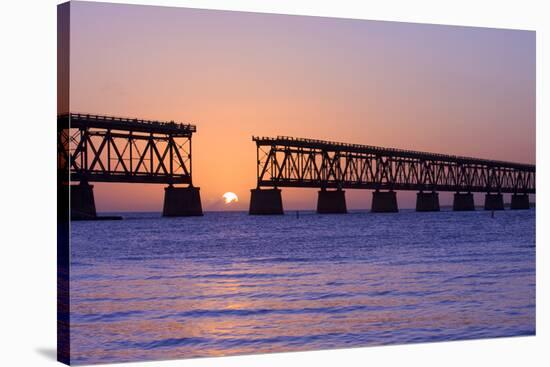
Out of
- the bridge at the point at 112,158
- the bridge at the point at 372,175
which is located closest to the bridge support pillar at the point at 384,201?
the bridge at the point at 372,175

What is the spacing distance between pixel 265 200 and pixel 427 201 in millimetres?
35582

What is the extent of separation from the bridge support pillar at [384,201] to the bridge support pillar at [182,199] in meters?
21.3

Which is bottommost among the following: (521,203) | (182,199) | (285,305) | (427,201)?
(285,305)

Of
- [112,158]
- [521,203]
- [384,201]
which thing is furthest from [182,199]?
[384,201]

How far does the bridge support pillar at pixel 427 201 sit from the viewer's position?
51.8m

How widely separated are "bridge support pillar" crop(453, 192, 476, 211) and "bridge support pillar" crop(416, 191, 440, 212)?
4.19ft

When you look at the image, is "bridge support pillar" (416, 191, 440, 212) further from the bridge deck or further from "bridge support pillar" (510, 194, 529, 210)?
the bridge deck

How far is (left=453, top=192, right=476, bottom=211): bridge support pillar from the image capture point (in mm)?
57728

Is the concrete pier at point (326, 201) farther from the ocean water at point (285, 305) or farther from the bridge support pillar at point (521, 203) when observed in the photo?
the bridge support pillar at point (521, 203)

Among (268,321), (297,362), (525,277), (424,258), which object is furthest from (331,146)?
(297,362)

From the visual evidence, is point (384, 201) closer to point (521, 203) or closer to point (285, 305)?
point (521, 203)

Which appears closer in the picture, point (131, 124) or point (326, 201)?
point (131, 124)

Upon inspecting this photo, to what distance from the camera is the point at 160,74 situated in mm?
17875

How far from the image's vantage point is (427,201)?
58500mm
